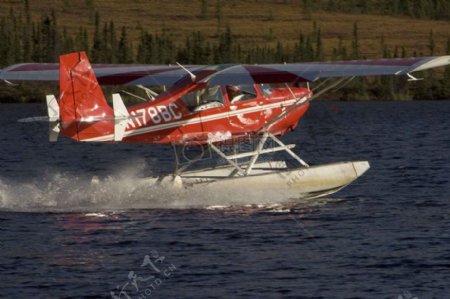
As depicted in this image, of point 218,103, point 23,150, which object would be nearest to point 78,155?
point 23,150

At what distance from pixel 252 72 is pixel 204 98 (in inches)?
38.4

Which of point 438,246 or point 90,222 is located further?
point 90,222

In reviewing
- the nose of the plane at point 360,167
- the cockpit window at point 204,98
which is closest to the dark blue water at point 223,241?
the nose of the plane at point 360,167

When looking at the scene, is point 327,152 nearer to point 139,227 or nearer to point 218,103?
point 218,103

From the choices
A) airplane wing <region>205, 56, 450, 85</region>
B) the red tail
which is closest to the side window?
airplane wing <region>205, 56, 450, 85</region>

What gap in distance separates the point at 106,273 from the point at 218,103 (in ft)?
22.4

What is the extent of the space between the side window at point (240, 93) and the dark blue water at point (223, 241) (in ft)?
5.85

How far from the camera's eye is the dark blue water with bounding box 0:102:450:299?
15906 millimetres

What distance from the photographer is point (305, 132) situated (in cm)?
5484

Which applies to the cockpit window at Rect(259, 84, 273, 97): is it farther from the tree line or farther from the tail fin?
the tree line

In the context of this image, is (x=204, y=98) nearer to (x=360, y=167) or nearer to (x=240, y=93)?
(x=240, y=93)

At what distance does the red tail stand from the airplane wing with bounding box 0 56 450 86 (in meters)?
2.16

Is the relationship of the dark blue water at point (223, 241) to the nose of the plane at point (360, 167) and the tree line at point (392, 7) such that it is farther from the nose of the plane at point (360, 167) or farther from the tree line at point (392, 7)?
the tree line at point (392, 7)

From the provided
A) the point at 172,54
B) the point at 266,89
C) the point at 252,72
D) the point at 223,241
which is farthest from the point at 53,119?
the point at 172,54
